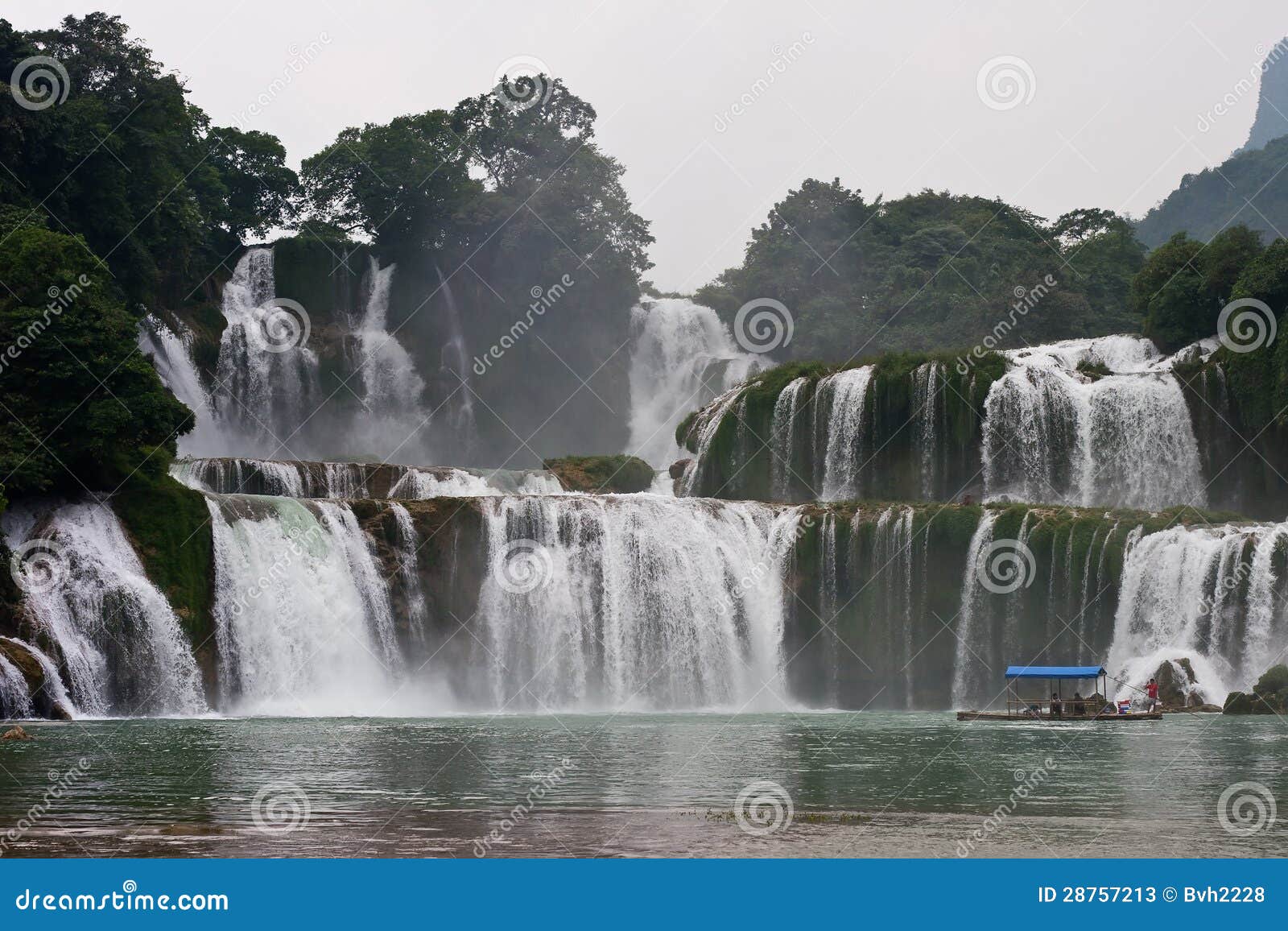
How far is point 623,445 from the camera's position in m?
77.7

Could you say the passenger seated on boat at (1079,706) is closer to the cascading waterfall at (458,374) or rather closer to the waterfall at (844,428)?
the waterfall at (844,428)

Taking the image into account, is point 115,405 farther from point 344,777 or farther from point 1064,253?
point 1064,253

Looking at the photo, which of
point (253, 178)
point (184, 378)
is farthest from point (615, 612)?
point (253, 178)

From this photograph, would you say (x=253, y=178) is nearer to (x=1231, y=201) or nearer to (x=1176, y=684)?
(x=1176, y=684)

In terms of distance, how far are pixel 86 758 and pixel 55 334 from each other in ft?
60.2

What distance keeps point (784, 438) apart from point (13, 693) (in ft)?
95.4

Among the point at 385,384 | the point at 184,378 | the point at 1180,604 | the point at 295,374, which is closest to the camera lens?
the point at 1180,604

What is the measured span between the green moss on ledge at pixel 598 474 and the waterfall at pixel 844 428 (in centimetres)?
723

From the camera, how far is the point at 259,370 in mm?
65062

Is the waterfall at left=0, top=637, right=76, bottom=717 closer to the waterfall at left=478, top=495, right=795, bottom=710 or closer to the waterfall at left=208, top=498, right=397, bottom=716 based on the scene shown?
the waterfall at left=208, top=498, right=397, bottom=716

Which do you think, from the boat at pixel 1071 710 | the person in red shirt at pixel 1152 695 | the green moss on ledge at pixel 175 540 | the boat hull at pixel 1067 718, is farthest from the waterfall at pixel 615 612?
the person in red shirt at pixel 1152 695

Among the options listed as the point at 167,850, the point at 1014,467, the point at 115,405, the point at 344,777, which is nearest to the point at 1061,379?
the point at 1014,467

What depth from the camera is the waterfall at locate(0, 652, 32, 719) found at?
33344 mm

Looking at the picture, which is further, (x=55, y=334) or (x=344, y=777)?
(x=55, y=334)
